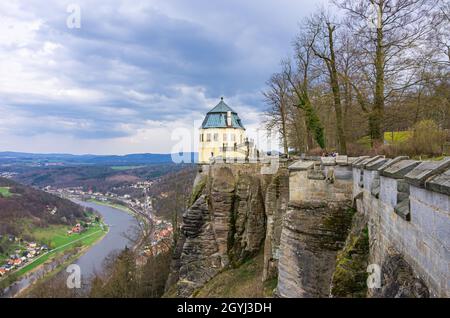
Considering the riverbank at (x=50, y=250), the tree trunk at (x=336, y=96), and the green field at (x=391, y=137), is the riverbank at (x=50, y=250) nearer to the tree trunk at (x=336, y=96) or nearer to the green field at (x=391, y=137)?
the tree trunk at (x=336, y=96)

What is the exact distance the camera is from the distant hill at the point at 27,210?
55.7 meters

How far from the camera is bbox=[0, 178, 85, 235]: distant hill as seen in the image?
55688 millimetres

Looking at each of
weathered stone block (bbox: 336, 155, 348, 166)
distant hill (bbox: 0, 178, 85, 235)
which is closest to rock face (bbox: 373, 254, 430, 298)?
weathered stone block (bbox: 336, 155, 348, 166)

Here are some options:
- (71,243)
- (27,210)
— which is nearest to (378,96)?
(71,243)

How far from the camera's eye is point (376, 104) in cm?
1234

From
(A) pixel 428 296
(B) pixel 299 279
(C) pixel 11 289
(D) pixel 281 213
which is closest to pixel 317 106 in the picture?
(D) pixel 281 213

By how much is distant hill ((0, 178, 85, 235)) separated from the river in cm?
899

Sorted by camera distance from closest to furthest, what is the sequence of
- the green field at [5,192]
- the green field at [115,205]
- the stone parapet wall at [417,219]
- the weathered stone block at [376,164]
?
1. the stone parapet wall at [417,219]
2. the weathered stone block at [376,164]
3. the green field at [5,192]
4. the green field at [115,205]

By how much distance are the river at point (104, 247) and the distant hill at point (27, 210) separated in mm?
8990

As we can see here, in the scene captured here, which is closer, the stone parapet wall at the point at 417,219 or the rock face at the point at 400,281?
the stone parapet wall at the point at 417,219

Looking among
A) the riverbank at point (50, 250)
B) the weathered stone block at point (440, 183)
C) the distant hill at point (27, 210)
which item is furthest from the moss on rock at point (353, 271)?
the distant hill at point (27, 210)

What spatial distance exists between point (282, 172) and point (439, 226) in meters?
12.5

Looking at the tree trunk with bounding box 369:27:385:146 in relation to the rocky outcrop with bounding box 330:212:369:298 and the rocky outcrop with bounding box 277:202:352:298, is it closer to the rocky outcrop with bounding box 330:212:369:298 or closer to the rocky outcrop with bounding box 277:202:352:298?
the rocky outcrop with bounding box 277:202:352:298
